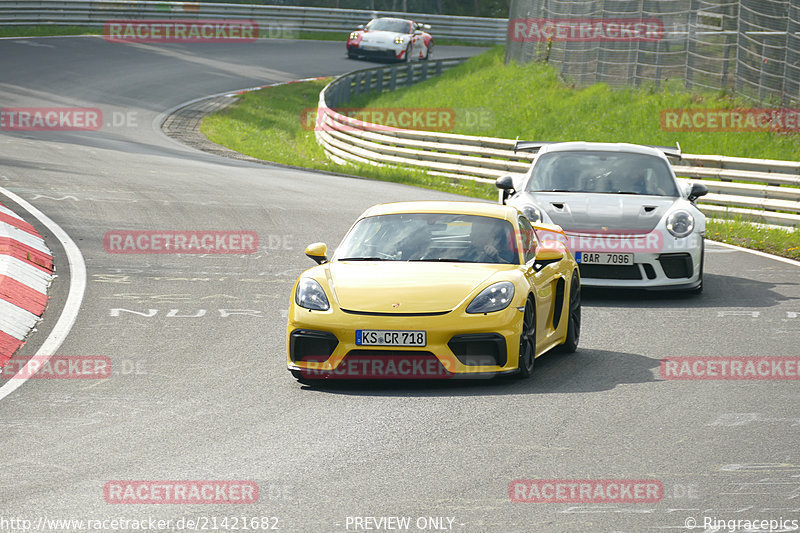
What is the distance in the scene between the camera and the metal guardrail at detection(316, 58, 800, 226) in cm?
1920

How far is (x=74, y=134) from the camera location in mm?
27844

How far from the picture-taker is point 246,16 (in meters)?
50.1

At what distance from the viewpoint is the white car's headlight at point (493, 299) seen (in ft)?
27.5

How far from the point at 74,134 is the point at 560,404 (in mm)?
21861

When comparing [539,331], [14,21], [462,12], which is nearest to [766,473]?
[539,331]

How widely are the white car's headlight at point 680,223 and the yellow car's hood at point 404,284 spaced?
4.22 m

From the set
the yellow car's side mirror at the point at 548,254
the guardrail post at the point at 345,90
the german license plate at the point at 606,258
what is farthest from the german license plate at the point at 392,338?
the guardrail post at the point at 345,90

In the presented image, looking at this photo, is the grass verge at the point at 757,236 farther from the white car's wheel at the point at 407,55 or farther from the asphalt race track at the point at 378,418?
the white car's wheel at the point at 407,55

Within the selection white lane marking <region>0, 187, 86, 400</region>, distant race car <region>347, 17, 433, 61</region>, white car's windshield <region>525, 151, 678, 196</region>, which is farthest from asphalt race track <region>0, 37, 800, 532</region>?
distant race car <region>347, 17, 433, 61</region>

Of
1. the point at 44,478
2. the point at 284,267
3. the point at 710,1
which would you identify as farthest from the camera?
the point at 710,1

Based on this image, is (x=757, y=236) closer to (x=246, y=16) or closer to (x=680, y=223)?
(x=680, y=223)

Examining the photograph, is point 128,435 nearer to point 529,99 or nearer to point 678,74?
point 678,74

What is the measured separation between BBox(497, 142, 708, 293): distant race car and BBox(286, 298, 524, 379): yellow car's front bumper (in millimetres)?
3626

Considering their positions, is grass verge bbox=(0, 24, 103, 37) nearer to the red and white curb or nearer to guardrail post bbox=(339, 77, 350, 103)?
guardrail post bbox=(339, 77, 350, 103)
